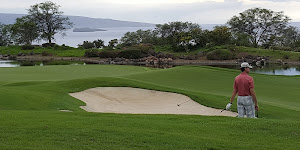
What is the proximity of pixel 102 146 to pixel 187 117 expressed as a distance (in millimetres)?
4211

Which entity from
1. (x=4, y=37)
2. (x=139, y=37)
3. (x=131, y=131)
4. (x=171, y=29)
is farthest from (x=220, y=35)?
(x=4, y=37)

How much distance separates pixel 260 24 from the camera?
89.4m

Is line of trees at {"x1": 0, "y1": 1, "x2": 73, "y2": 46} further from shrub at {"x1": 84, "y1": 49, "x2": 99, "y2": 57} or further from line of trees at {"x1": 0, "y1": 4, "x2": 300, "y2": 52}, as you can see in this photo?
shrub at {"x1": 84, "y1": 49, "x2": 99, "y2": 57}

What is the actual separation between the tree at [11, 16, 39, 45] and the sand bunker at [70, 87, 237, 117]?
260 ft

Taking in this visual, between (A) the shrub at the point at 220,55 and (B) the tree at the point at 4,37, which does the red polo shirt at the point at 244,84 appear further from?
(B) the tree at the point at 4,37

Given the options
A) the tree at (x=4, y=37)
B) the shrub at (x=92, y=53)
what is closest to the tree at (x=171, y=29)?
the shrub at (x=92, y=53)

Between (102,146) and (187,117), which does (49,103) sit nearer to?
(187,117)

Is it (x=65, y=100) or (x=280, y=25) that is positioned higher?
(x=280, y=25)

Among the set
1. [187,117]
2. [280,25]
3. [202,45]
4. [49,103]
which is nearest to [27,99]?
[49,103]

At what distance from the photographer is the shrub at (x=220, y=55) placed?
2692 inches

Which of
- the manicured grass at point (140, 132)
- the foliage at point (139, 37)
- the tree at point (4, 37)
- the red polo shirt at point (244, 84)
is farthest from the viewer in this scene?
the tree at point (4, 37)

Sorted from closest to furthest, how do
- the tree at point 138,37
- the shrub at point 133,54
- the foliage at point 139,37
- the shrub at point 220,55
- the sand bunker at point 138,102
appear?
the sand bunker at point 138,102, the shrub at point 220,55, the shrub at point 133,54, the foliage at point 139,37, the tree at point 138,37

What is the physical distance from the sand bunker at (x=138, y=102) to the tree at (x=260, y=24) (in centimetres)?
7142

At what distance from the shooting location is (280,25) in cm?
8912
